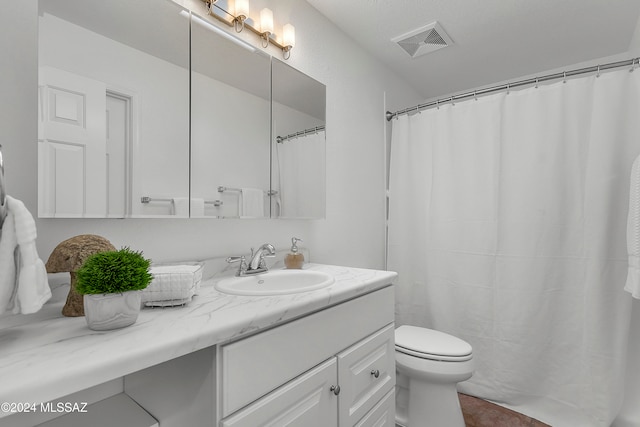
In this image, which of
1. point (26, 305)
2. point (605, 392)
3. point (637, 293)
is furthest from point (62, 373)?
point (605, 392)

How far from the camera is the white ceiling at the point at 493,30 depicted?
174cm

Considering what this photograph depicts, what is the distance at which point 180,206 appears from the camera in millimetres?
1154

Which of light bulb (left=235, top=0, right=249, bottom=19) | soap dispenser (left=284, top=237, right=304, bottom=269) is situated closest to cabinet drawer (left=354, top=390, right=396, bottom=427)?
soap dispenser (left=284, top=237, right=304, bottom=269)

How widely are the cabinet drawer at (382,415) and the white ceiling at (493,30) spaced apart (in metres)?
1.98

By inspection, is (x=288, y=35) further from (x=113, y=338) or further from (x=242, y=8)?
(x=113, y=338)

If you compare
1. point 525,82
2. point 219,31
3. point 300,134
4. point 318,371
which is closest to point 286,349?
point 318,371

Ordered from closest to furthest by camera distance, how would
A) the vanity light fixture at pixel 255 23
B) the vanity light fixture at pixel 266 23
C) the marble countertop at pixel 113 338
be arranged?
the marble countertop at pixel 113 338, the vanity light fixture at pixel 255 23, the vanity light fixture at pixel 266 23

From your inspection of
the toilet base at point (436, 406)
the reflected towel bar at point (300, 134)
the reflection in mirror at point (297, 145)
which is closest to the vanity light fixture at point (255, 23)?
the reflection in mirror at point (297, 145)

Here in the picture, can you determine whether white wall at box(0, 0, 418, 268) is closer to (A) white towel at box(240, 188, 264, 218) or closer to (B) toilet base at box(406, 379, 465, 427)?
(A) white towel at box(240, 188, 264, 218)

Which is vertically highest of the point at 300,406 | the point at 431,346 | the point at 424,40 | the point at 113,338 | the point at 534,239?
the point at 424,40

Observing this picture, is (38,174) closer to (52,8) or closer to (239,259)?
(52,8)

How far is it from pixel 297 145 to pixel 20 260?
46.9 inches

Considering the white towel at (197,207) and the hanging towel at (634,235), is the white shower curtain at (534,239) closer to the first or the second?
the hanging towel at (634,235)

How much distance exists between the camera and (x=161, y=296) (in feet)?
2.80
